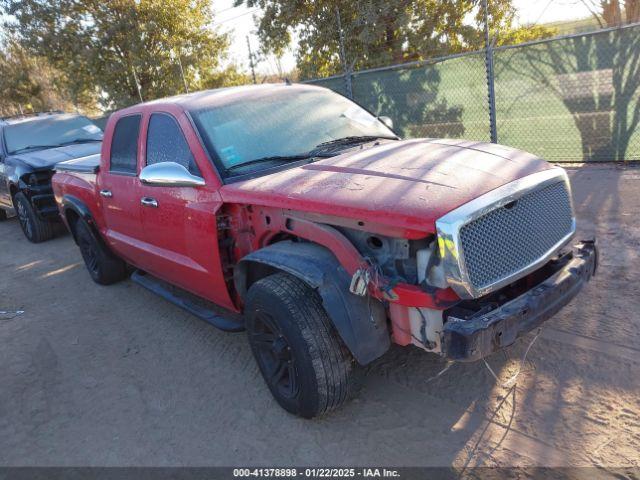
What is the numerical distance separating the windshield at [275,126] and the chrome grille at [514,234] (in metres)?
1.54

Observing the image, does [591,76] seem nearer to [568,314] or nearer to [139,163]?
[568,314]

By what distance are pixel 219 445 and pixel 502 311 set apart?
66.8 inches

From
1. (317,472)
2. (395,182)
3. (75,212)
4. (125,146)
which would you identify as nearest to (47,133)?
(75,212)

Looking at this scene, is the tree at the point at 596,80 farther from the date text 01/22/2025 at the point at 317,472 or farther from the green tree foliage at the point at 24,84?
the green tree foliage at the point at 24,84

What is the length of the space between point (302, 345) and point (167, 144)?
204cm

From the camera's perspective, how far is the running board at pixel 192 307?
3.59 metres

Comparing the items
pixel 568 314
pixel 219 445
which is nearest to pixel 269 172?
pixel 219 445

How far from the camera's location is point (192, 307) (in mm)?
4023

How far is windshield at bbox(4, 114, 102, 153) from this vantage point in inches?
357

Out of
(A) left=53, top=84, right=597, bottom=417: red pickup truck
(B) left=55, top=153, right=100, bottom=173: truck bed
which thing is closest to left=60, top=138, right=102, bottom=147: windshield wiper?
(B) left=55, top=153, right=100, bottom=173: truck bed

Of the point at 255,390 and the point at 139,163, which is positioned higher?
the point at 139,163

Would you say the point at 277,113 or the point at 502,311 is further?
the point at 277,113

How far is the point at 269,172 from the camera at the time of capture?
346 centimetres

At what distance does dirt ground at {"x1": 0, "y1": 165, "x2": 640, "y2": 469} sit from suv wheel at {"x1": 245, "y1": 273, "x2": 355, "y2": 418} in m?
0.20
